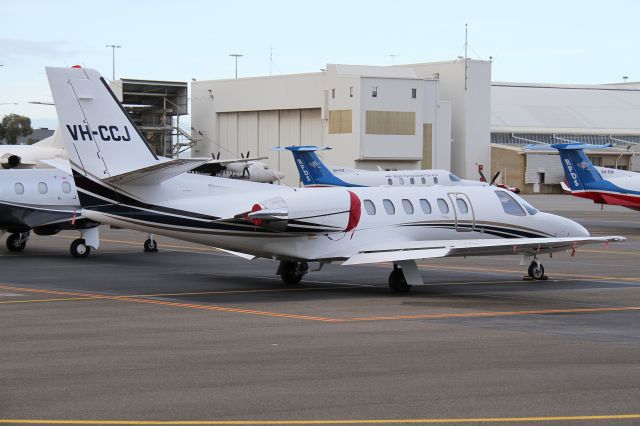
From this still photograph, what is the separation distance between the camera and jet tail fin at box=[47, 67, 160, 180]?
82.2ft

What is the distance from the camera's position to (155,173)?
24094 mm

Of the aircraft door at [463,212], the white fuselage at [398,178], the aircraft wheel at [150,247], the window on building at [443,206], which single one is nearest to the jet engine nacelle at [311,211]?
the window on building at [443,206]

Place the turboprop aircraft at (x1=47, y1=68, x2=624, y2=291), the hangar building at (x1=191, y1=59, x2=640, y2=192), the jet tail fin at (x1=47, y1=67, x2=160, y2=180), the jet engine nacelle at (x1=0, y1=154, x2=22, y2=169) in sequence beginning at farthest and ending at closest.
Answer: the hangar building at (x1=191, y1=59, x2=640, y2=192)
the jet engine nacelle at (x1=0, y1=154, x2=22, y2=169)
the jet tail fin at (x1=47, y1=67, x2=160, y2=180)
the turboprop aircraft at (x1=47, y1=68, x2=624, y2=291)

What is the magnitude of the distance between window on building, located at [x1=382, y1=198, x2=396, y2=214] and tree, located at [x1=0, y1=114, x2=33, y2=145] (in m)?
146

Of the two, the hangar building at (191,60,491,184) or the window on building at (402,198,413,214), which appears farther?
the hangar building at (191,60,491,184)

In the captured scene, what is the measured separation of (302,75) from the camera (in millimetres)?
93750

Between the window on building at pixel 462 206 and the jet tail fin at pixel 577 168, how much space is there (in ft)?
90.4

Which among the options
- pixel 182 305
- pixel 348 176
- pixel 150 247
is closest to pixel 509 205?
pixel 182 305

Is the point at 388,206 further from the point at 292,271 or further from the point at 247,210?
the point at 247,210

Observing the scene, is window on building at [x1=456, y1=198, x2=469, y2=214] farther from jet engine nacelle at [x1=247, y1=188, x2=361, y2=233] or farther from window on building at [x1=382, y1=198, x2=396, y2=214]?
jet engine nacelle at [x1=247, y1=188, x2=361, y2=233]

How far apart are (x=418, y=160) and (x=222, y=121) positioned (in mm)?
21815

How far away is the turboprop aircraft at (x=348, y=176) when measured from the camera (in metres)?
60.5

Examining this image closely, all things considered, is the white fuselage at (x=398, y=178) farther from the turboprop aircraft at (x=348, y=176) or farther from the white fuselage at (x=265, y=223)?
the white fuselage at (x=265, y=223)

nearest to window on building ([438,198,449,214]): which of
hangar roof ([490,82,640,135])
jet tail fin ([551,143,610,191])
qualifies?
jet tail fin ([551,143,610,191])
